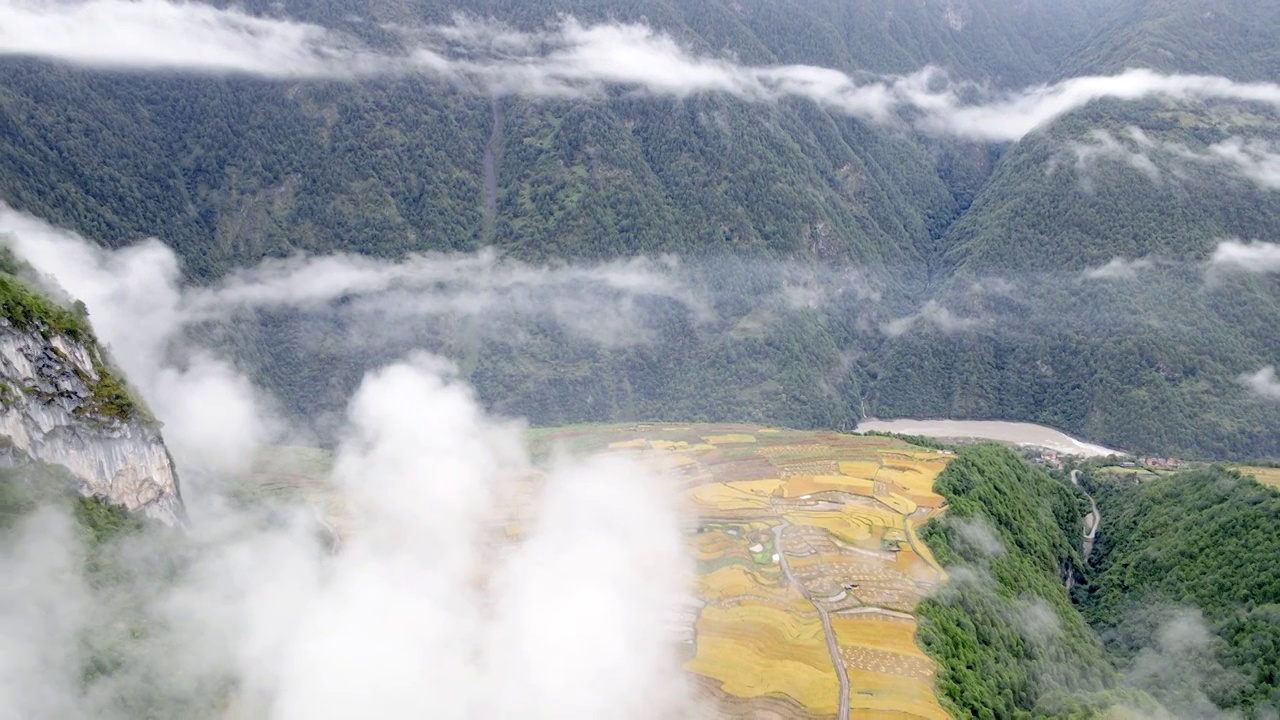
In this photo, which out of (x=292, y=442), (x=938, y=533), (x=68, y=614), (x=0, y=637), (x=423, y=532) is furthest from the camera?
(x=292, y=442)

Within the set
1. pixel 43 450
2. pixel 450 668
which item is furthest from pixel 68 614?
pixel 450 668

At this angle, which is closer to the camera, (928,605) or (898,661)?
(898,661)

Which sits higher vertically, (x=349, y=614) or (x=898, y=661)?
(x=349, y=614)

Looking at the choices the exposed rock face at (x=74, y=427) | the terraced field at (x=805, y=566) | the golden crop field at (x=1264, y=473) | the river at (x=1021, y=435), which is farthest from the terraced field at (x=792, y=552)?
the river at (x=1021, y=435)

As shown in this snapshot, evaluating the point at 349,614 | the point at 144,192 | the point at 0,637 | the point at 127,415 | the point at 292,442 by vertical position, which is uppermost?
the point at 144,192

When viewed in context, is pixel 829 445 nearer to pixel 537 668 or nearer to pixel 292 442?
pixel 537 668

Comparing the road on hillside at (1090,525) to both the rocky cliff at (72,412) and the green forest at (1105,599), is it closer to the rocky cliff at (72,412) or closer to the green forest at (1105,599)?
the green forest at (1105,599)
